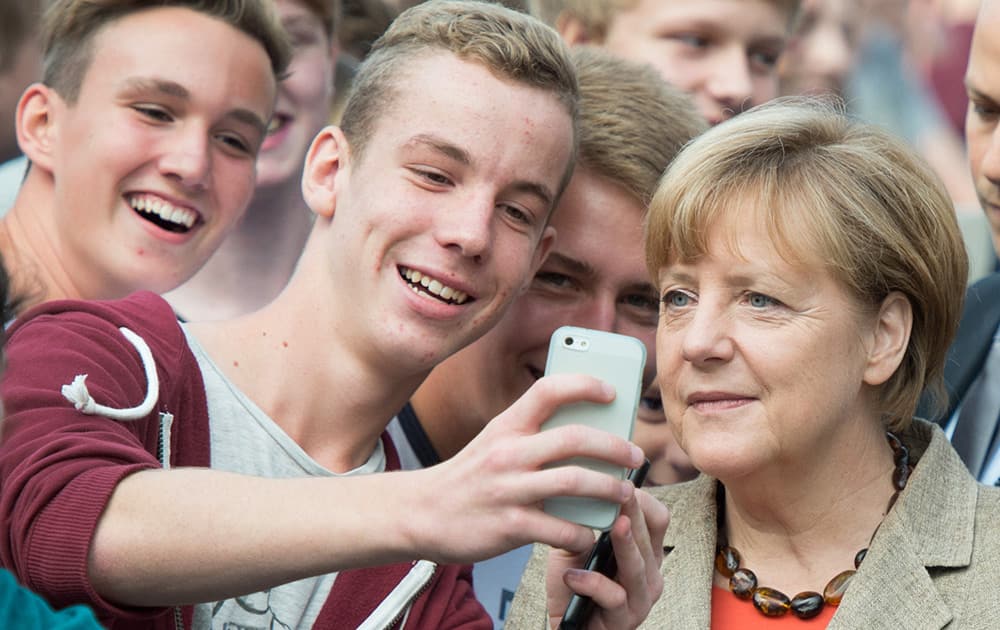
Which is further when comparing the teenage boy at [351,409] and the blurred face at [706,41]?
the blurred face at [706,41]

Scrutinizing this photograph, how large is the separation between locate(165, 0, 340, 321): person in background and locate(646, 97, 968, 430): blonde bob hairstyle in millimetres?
1736

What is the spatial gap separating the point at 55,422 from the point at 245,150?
57.0 inches

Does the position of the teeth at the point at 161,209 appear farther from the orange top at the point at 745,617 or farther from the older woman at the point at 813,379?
the orange top at the point at 745,617

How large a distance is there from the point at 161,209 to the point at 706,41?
69.7 inches

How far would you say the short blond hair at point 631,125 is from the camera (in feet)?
10.2

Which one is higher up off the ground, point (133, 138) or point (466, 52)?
point (466, 52)

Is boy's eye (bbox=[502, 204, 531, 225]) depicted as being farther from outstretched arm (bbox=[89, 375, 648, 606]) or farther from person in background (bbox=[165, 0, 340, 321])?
person in background (bbox=[165, 0, 340, 321])

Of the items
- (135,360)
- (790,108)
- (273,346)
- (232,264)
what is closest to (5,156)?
(232,264)

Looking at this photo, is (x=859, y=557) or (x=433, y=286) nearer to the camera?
(x=859, y=557)

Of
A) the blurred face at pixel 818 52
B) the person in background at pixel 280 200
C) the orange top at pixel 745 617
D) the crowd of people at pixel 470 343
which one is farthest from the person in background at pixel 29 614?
the blurred face at pixel 818 52

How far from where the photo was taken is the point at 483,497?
1.68m

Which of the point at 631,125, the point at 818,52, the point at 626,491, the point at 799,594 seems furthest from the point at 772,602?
the point at 818,52

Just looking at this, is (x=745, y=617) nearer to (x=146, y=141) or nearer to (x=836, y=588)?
(x=836, y=588)

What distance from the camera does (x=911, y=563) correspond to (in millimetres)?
2354
